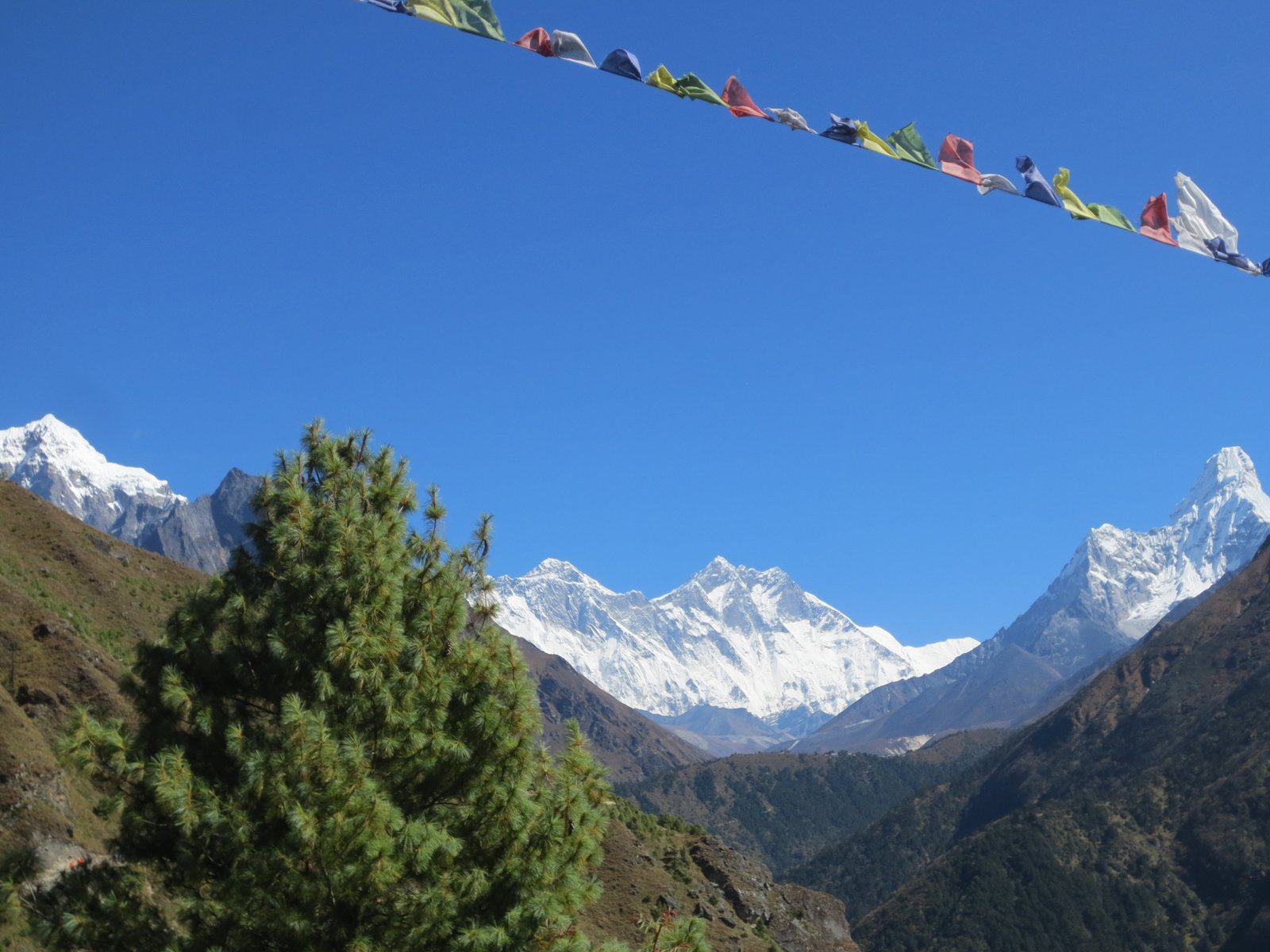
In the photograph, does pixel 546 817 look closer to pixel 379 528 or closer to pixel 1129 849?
pixel 379 528

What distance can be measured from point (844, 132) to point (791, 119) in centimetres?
85

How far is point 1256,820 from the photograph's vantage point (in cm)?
17775

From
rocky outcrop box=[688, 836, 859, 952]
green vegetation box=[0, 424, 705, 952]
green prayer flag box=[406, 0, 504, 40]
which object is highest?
green prayer flag box=[406, 0, 504, 40]

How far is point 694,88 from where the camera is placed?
56.2 feet

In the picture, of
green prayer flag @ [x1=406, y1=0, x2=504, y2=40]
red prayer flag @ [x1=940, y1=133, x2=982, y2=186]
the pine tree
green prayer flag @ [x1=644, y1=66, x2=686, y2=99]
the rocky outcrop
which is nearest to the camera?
the pine tree

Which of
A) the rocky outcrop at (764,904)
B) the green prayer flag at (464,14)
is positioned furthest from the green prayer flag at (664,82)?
the rocky outcrop at (764,904)

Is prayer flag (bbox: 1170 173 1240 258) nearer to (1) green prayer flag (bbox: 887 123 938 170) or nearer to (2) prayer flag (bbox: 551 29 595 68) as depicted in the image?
(1) green prayer flag (bbox: 887 123 938 170)

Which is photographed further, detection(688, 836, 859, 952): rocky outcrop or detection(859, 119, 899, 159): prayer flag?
detection(688, 836, 859, 952): rocky outcrop

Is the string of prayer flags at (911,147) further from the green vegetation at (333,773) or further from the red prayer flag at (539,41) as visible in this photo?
the green vegetation at (333,773)

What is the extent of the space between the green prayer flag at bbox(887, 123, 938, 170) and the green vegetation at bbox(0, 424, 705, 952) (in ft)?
30.3

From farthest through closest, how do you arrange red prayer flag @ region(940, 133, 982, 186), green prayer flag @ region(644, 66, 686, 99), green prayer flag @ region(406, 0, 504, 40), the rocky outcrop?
the rocky outcrop, red prayer flag @ region(940, 133, 982, 186), green prayer flag @ region(644, 66, 686, 99), green prayer flag @ region(406, 0, 504, 40)

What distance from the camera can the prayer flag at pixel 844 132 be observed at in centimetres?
1806

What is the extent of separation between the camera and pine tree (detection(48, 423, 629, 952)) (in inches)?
551

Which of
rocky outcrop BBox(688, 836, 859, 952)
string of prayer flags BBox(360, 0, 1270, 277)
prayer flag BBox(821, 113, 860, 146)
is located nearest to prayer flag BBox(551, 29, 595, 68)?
string of prayer flags BBox(360, 0, 1270, 277)
